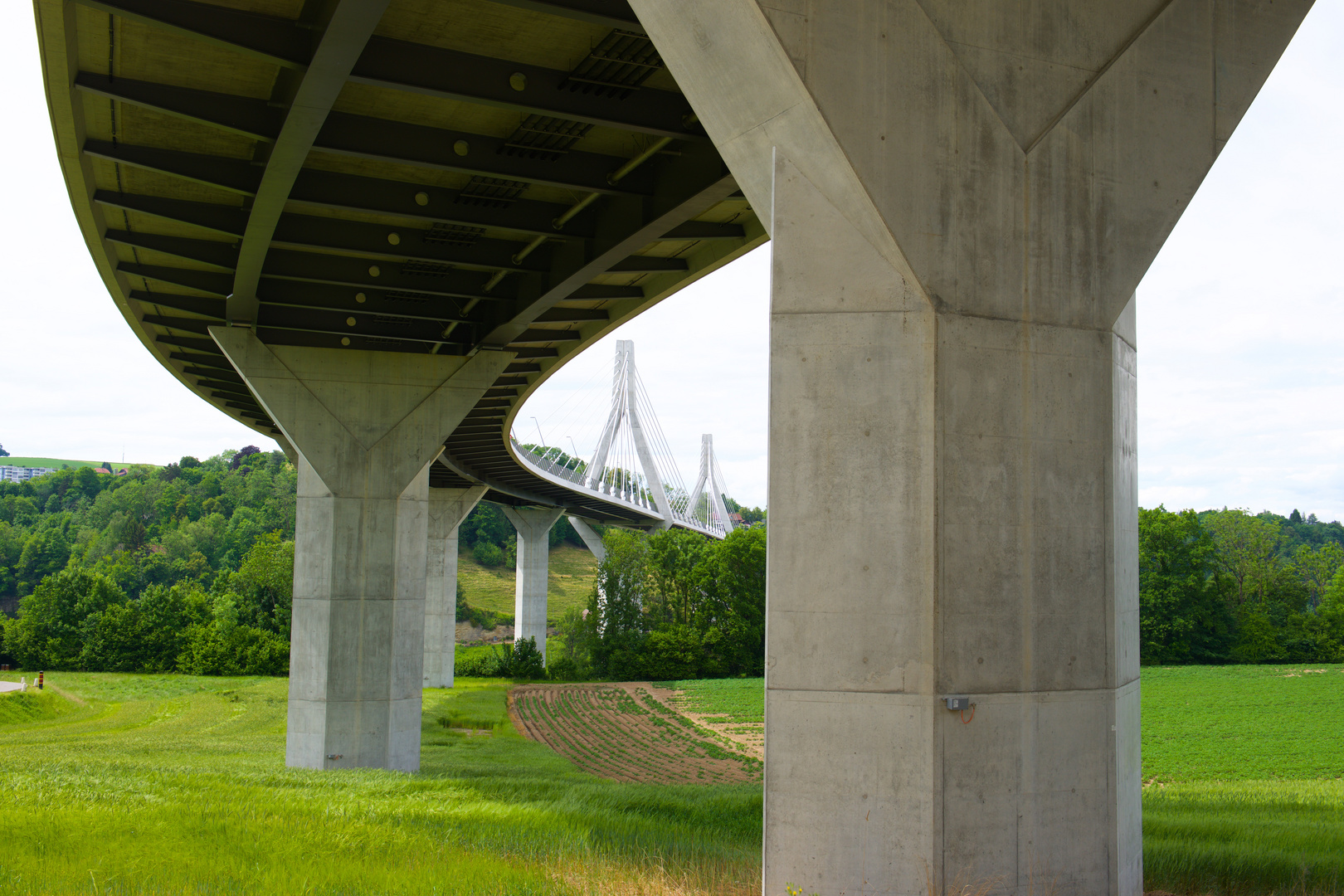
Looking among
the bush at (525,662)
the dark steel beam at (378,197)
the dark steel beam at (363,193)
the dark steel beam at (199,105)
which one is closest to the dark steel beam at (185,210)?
the dark steel beam at (378,197)

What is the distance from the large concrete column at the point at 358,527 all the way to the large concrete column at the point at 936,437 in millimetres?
16690

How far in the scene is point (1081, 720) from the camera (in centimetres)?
695

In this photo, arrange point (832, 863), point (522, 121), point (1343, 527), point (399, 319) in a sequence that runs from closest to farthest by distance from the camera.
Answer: point (832, 863)
point (522, 121)
point (399, 319)
point (1343, 527)

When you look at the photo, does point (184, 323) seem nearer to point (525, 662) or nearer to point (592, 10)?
point (592, 10)

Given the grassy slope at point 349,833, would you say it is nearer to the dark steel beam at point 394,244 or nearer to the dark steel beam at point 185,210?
the dark steel beam at point 185,210

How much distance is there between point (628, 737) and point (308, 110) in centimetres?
3427

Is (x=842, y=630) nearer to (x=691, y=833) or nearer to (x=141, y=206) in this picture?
(x=691, y=833)

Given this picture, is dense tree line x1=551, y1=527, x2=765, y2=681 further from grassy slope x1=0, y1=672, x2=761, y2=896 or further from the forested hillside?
grassy slope x1=0, y1=672, x2=761, y2=896

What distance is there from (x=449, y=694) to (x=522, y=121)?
42.5 m

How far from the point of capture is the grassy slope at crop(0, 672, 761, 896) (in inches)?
288

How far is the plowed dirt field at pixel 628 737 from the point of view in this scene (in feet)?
101

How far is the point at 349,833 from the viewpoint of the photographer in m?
9.23

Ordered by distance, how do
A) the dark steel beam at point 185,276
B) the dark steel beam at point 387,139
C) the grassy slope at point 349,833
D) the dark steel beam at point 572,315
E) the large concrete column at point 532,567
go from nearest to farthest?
the grassy slope at point 349,833, the dark steel beam at point 387,139, the dark steel beam at point 185,276, the dark steel beam at point 572,315, the large concrete column at point 532,567

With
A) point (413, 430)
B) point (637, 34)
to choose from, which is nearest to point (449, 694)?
point (413, 430)
